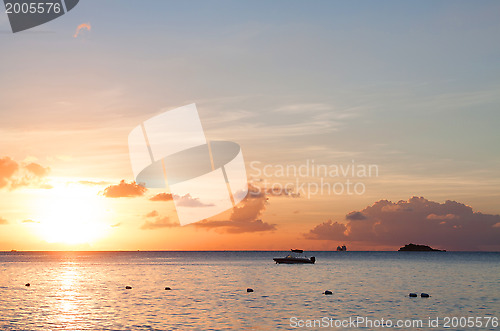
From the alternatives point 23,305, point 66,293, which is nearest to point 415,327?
point 23,305

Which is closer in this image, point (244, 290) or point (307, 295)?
point (307, 295)

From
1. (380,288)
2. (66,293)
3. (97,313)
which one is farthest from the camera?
(380,288)

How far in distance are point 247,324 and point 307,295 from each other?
28116 mm

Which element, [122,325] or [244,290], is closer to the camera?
[122,325]

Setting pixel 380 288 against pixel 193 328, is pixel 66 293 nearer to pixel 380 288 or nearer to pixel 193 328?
pixel 193 328

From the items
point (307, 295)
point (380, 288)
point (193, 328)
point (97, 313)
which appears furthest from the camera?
point (380, 288)

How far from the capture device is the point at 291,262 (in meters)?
178

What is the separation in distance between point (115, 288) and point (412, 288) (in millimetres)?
53634

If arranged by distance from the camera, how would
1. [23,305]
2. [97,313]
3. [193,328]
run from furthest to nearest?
[23,305] < [97,313] < [193,328]

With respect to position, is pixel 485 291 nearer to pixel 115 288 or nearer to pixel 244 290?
pixel 244 290

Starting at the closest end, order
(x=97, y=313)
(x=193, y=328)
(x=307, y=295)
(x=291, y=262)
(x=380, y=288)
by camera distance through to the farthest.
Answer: (x=193, y=328), (x=97, y=313), (x=307, y=295), (x=380, y=288), (x=291, y=262)

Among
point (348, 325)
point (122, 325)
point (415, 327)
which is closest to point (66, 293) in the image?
point (122, 325)

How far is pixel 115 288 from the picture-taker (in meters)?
90.4

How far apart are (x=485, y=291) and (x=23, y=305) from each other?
73.4 metres
